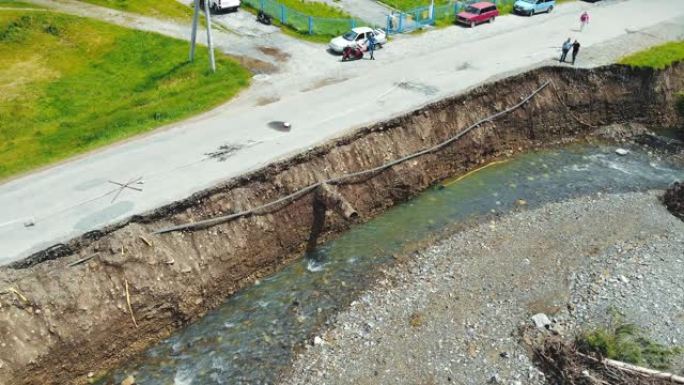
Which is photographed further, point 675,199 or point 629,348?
point 675,199

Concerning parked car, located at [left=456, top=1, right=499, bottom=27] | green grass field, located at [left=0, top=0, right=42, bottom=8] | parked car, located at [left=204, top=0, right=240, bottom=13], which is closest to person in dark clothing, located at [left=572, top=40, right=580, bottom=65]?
parked car, located at [left=456, top=1, right=499, bottom=27]

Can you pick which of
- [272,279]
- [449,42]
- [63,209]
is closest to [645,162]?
[449,42]

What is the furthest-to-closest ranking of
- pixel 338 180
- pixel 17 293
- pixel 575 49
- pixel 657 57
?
pixel 657 57 < pixel 575 49 < pixel 338 180 < pixel 17 293

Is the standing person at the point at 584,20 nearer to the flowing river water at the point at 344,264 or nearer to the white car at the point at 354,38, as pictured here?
the flowing river water at the point at 344,264

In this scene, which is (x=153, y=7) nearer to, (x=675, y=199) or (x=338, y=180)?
(x=338, y=180)

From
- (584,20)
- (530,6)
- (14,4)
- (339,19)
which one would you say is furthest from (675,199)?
(14,4)

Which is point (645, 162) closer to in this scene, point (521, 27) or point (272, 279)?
point (521, 27)

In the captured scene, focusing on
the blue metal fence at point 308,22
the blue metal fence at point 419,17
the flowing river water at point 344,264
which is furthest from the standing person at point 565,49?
the blue metal fence at point 308,22
